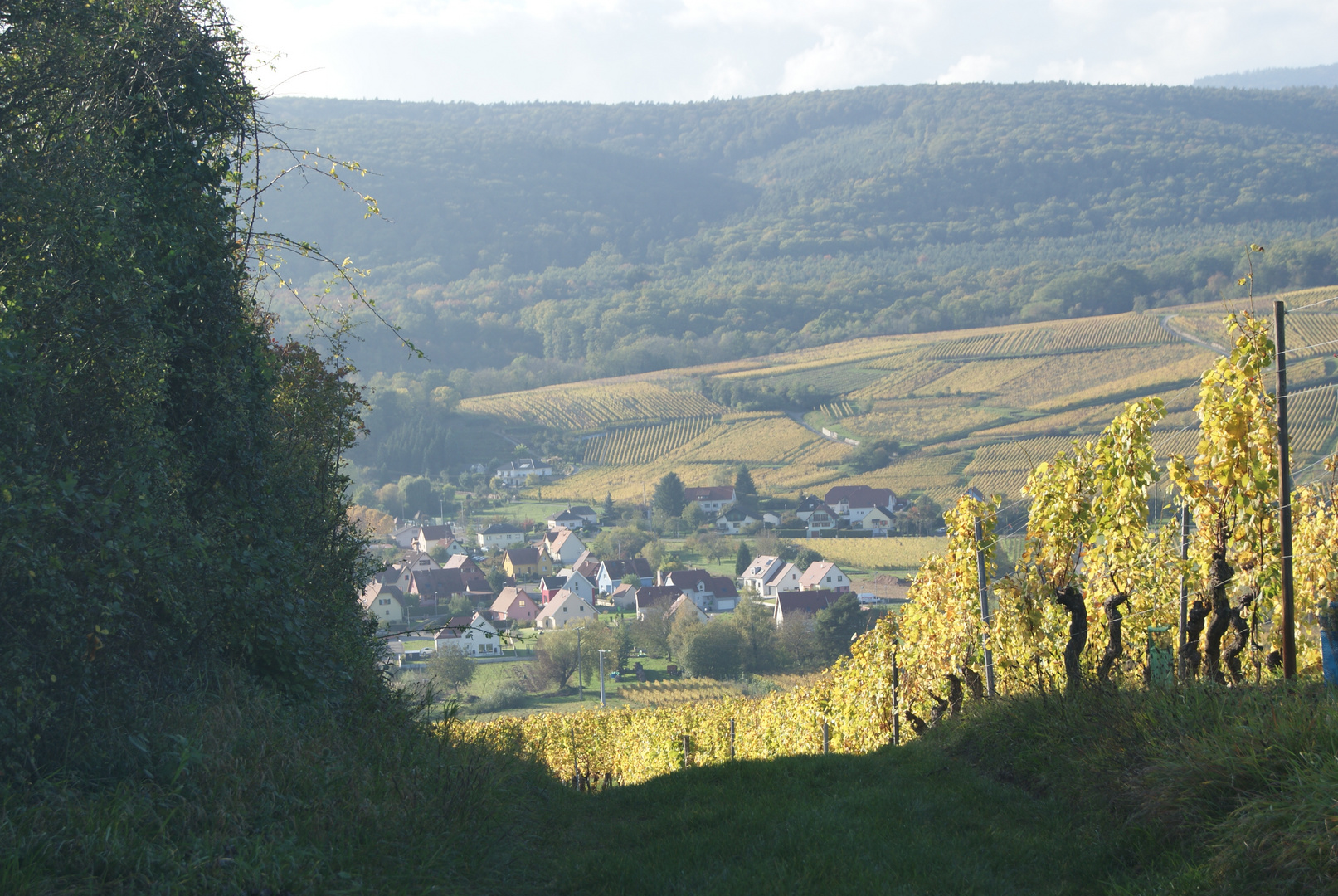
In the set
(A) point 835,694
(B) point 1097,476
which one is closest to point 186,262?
(B) point 1097,476

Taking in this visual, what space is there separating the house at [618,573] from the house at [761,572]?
283 inches

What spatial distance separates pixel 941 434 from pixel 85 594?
83.6 meters

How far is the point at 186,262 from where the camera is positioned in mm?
6070

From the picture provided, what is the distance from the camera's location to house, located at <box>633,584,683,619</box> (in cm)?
5702

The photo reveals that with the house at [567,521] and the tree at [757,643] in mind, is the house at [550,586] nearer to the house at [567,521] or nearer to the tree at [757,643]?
the house at [567,521]

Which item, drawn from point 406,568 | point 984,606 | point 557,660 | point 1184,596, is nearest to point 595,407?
point 406,568

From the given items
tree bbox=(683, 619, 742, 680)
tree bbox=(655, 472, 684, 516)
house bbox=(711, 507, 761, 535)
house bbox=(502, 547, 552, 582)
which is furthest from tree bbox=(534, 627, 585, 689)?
tree bbox=(655, 472, 684, 516)

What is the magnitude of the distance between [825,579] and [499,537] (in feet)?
109

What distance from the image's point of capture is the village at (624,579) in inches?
1940

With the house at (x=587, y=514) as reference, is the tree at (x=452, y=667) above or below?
below

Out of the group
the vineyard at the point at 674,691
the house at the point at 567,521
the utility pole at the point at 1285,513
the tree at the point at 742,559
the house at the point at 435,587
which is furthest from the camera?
the house at the point at 567,521

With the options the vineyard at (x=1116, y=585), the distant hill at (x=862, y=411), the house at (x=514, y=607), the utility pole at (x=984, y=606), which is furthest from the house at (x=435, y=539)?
the utility pole at (x=984, y=606)

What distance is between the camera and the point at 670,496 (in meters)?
80.3

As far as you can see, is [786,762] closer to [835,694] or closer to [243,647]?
[243,647]
